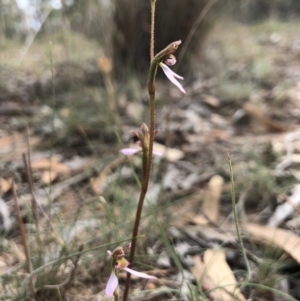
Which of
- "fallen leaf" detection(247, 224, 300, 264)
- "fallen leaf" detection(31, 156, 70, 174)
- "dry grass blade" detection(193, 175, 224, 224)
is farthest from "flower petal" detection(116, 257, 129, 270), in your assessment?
"fallen leaf" detection(31, 156, 70, 174)

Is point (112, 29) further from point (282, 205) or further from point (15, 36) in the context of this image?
point (15, 36)

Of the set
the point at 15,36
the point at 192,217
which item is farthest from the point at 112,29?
the point at 15,36

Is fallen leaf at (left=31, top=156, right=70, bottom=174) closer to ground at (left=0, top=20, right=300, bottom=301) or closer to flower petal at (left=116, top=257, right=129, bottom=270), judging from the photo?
ground at (left=0, top=20, right=300, bottom=301)

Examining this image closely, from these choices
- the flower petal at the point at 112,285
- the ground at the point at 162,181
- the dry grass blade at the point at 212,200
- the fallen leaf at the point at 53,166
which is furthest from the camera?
the fallen leaf at the point at 53,166

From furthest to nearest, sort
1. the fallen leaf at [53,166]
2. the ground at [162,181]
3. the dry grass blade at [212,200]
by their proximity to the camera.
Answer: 1. the fallen leaf at [53,166]
2. the dry grass blade at [212,200]
3. the ground at [162,181]

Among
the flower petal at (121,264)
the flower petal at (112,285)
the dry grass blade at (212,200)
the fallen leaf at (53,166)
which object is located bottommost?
the dry grass blade at (212,200)

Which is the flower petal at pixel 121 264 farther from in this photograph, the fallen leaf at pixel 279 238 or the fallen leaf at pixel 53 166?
the fallen leaf at pixel 53 166

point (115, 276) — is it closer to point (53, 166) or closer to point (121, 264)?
point (121, 264)

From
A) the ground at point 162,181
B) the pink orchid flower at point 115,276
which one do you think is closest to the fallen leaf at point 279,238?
the ground at point 162,181

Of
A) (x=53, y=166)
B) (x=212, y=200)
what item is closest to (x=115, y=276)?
(x=212, y=200)
